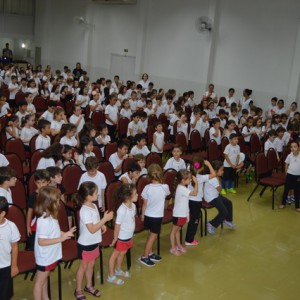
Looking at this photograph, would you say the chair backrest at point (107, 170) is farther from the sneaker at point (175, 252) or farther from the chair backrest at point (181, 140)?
the chair backrest at point (181, 140)

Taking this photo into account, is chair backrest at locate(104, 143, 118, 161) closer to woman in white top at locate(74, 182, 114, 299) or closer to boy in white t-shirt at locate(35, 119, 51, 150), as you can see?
boy in white t-shirt at locate(35, 119, 51, 150)

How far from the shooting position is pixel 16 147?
7312mm

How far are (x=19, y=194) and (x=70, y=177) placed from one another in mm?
860

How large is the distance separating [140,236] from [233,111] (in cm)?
635

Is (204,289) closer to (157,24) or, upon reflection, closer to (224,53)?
(224,53)

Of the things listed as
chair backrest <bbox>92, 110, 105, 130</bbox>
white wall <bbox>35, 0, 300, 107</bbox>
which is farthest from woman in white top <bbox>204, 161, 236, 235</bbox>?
white wall <bbox>35, 0, 300, 107</bbox>

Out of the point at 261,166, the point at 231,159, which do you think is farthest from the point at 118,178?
the point at 261,166

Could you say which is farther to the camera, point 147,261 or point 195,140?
point 195,140

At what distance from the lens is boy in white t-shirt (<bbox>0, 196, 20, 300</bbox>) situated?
11.9 feet

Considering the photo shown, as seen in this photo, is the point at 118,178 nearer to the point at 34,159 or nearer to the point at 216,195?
the point at 34,159

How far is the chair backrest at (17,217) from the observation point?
177 inches

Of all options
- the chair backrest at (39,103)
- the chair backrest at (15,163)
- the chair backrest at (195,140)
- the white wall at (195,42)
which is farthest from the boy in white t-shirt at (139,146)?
the white wall at (195,42)

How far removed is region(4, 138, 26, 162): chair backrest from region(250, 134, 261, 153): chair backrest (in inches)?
222

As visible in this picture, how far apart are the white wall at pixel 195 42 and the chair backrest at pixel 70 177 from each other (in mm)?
10130
